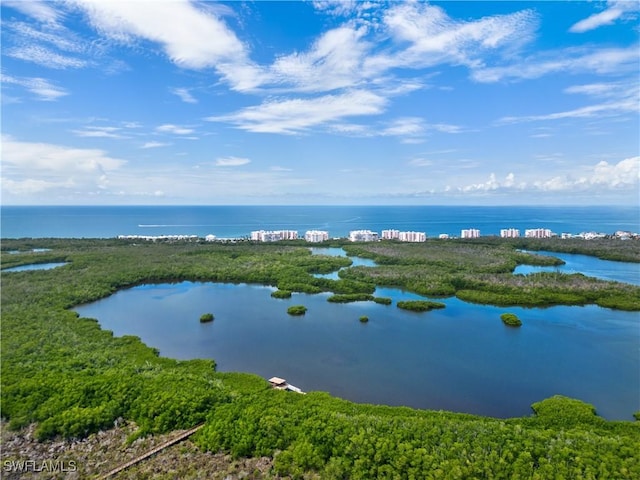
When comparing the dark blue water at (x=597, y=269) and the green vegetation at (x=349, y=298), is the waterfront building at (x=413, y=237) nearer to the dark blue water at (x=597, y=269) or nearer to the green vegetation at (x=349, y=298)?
the dark blue water at (x=597, y=269)

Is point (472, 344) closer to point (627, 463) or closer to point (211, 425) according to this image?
point (627, 463)

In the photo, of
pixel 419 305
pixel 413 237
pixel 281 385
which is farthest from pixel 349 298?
pixel 413 237

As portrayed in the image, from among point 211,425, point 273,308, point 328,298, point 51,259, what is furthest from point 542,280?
point 51,259

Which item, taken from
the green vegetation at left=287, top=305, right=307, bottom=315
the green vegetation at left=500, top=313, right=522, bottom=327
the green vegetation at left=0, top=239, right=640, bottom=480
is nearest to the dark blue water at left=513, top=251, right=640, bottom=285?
the green vegetation at left=500, top=313, right=522, bottom=327

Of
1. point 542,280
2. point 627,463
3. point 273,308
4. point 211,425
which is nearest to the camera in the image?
point 627,463

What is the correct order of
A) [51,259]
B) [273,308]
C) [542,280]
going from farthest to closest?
[51,259]
[542,280]
[273,308]

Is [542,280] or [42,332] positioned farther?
[542,280]

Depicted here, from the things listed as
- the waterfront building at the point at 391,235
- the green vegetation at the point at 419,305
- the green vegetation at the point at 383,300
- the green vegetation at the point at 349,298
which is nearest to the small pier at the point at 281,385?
the green vegetation at the point at 349,298
